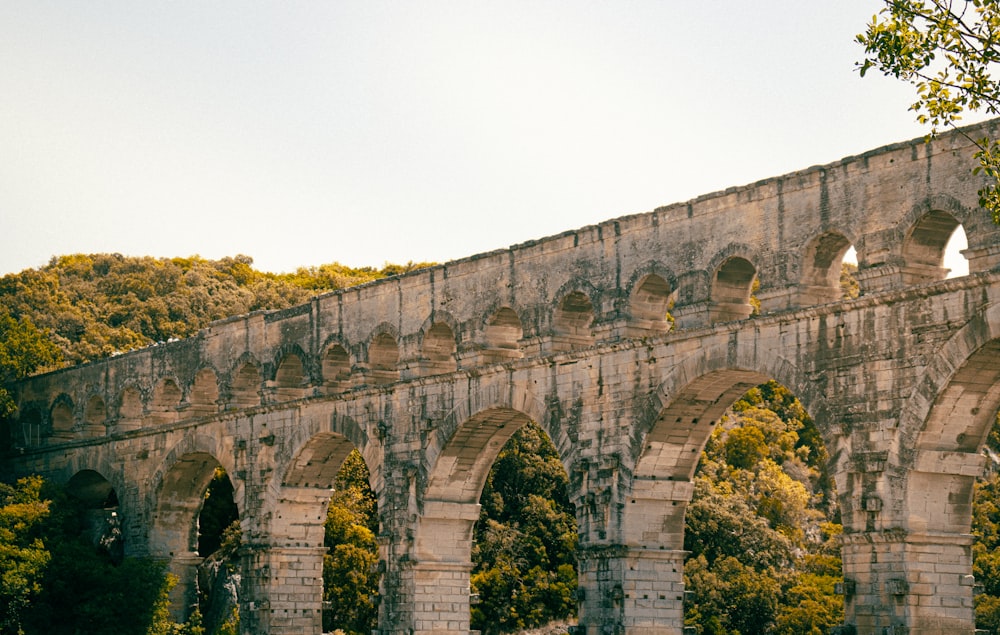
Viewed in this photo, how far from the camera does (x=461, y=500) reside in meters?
29.0

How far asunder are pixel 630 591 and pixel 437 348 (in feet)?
23.0

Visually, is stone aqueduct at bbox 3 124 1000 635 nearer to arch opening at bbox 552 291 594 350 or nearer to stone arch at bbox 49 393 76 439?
arch opening at bbox 552 291 594 350

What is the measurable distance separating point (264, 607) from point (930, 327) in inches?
647

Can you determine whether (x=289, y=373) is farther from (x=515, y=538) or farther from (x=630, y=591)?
(x=515, y=538)

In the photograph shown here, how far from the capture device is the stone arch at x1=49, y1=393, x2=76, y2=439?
41188 millimetres

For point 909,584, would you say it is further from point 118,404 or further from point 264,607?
point 118,404

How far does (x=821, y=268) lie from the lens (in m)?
22.9

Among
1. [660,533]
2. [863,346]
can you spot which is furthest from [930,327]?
[660,533]

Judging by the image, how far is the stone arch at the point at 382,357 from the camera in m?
30.9

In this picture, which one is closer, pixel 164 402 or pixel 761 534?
→ pixel 164 402

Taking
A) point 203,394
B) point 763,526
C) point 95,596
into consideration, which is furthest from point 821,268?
point 763,526

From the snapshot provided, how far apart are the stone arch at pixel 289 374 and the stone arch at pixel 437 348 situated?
398cm

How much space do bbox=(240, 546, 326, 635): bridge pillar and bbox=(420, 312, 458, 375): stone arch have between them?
17.7 ft

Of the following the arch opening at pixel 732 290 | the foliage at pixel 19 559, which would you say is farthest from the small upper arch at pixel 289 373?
the arch opening at pixel 732 290
